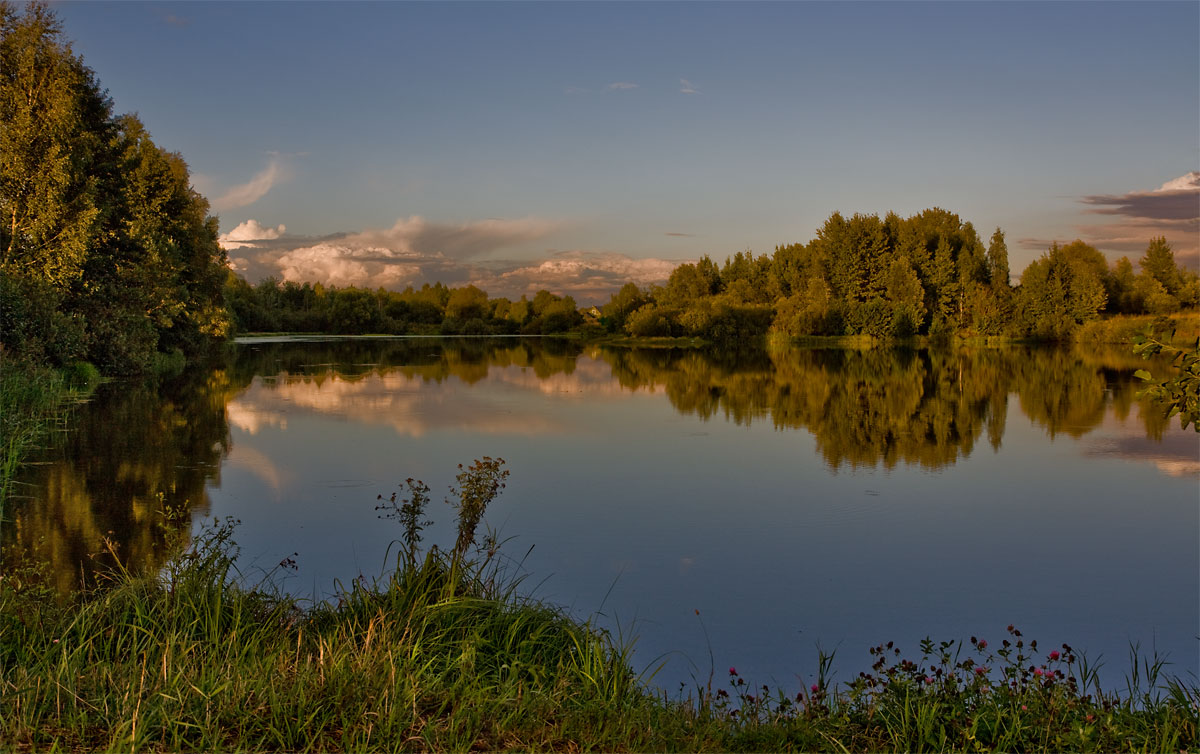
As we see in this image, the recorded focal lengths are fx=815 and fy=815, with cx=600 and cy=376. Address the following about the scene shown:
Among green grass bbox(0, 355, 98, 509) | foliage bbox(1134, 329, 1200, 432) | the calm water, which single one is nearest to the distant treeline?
the calm water

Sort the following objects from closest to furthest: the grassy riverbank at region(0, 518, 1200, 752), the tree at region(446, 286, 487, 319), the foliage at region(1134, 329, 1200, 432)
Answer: the grassy riverbank at region(0, 518, 1200, 752)
the foliage at region(1134, 329, 1200, 432)
the tree at region(446, 286, 487, 319)

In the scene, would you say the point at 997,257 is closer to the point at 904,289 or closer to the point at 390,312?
the point at 904,289

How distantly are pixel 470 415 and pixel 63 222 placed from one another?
39.1ft

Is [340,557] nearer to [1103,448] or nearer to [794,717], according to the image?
[794,717]

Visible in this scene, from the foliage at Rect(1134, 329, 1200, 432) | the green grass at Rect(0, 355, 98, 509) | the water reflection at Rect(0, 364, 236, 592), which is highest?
the foliage at Rect(1134, 329, 1200, 432)

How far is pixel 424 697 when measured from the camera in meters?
3.64

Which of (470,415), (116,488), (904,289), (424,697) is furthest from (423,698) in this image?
(904,289)

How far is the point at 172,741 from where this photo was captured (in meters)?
3.22

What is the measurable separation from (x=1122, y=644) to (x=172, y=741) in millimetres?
5509

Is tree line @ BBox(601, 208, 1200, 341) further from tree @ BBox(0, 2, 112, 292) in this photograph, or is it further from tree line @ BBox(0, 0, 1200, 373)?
tree @ BBox(0, 2, 112, 292)

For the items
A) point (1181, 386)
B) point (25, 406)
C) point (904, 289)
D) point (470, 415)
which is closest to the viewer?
point (1181, 386)

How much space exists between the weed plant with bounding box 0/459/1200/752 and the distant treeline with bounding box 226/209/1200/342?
53864 millimetres

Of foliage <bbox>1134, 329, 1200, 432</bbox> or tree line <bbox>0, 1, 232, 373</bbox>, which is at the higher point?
tree line <bbox>0, 1, 232, 373</bbox>

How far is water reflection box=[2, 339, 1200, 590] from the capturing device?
8.20m
